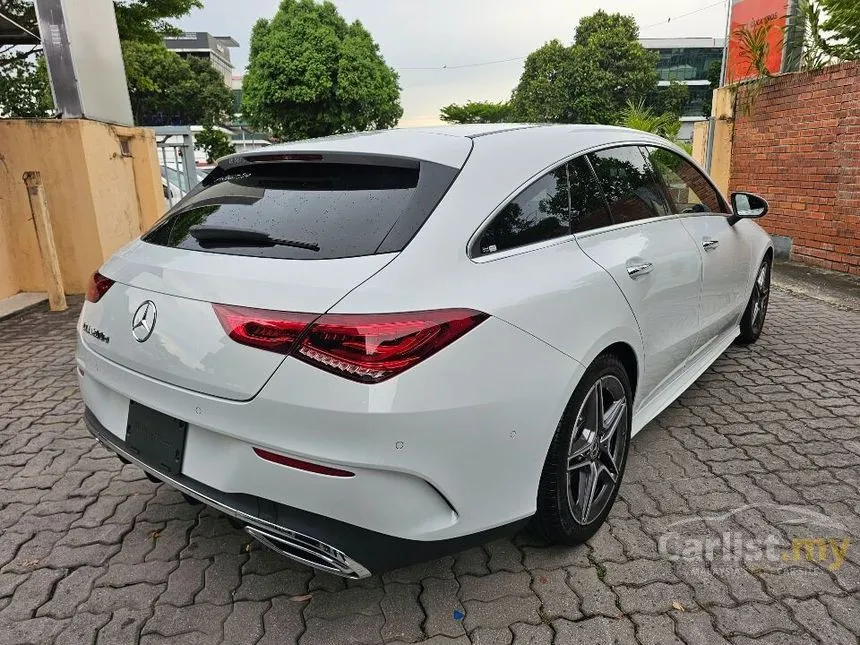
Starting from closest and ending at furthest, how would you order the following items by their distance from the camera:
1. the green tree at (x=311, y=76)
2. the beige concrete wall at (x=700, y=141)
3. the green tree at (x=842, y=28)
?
the green tree at (x=842, y=28)
the beige concrete wall at (x=700, y=141)
the green tree at (x=311, y=76)

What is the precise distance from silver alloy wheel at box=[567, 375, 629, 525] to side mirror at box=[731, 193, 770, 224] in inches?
77.7

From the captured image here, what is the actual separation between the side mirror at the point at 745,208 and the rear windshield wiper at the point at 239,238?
2.95 m

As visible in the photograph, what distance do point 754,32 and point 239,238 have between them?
837 cm

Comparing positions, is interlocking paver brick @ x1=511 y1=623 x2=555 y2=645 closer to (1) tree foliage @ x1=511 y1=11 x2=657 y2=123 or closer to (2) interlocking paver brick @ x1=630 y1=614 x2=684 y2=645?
(2) interlocking paver brick @ x1=630 y1=614 x2=684 y2=645

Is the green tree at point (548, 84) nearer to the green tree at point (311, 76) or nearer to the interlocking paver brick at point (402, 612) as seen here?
the green tree at point (311, 76)

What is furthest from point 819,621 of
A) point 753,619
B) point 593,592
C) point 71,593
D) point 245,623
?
point 71,593

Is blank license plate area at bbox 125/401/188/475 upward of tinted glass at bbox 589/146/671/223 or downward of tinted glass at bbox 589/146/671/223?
downward

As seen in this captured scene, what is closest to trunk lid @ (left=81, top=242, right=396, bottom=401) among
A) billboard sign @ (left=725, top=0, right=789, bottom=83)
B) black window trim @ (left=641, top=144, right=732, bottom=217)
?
black window trim @ (left=641, top=144, right=732, bottom=217)

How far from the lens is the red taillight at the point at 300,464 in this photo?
1617 millimetres

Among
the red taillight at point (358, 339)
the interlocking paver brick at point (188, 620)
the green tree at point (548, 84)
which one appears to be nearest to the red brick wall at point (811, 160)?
the red taillight at point (358, 339)

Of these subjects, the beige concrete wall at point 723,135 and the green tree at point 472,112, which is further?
the green tree at point 472,112

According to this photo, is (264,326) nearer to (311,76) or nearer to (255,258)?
(255,258)

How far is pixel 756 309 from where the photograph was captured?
4574 mm

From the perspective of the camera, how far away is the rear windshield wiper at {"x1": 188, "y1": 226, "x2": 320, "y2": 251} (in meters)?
1.86
